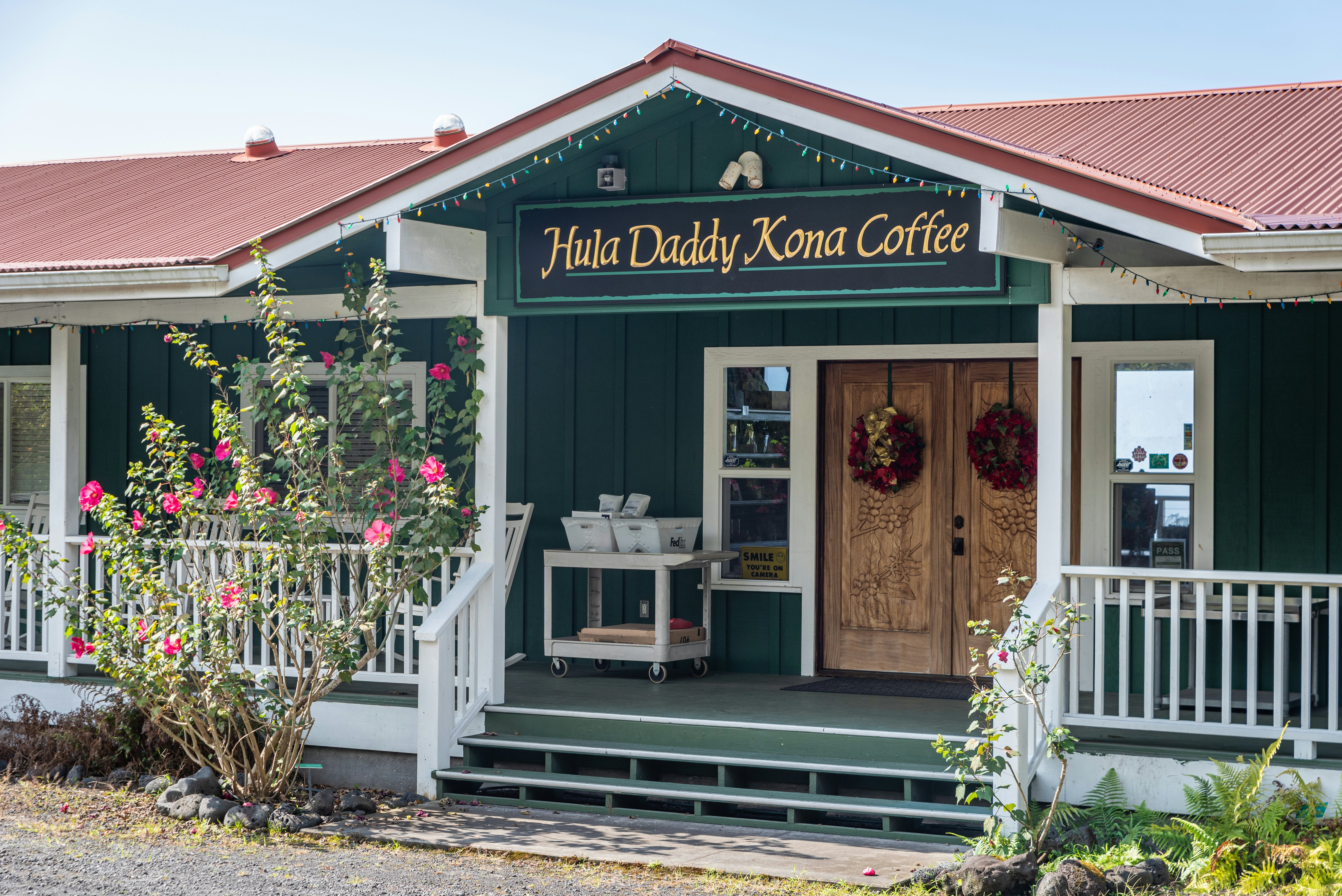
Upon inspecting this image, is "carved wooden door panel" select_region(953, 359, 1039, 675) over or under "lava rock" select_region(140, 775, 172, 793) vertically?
over

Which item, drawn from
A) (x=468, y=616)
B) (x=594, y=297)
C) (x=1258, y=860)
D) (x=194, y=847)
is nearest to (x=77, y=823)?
(x=194, y=847)

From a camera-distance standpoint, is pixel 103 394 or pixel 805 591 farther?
pixel 103 394

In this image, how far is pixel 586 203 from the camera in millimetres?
7074

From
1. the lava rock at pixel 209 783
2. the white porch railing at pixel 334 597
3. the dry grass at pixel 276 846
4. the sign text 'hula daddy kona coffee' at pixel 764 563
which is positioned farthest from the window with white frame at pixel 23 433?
the sign text 'hula daddy kona coffee' at pixel 764 563

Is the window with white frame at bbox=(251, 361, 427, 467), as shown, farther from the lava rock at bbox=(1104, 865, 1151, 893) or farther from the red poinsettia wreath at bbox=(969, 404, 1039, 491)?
the lava rock at bbox=(1104, 865, 1151, 893)

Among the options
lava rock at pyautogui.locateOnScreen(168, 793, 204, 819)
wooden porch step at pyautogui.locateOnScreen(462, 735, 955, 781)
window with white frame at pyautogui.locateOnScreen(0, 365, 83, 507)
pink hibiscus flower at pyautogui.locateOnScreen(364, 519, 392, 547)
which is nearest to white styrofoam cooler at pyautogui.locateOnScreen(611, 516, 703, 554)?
wooden porch step at pyautogui.locateOnScreen(462, 735, 955, 781)

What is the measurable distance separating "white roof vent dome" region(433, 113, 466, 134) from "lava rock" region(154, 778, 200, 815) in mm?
5613

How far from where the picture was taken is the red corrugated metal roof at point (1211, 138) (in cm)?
638

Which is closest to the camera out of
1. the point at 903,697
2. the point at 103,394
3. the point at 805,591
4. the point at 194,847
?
the point at 194,847

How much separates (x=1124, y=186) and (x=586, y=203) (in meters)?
2.70

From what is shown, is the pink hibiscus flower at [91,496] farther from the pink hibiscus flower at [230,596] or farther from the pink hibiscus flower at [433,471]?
the pink hibiscus flower at [433,471]

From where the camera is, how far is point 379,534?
Result: 6645 mm

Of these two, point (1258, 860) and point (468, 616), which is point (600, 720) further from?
point (1258, 860)

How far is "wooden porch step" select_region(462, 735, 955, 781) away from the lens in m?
6.29
